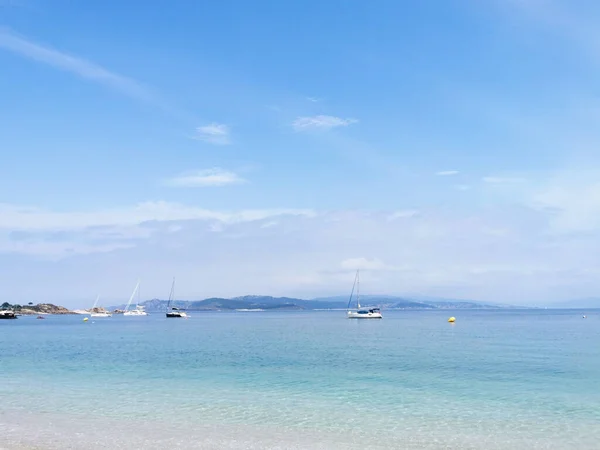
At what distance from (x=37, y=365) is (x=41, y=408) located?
2421 centimetres

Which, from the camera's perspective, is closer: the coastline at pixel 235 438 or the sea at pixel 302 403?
the coastline at pixel 235 438

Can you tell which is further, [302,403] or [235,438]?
[302,403]

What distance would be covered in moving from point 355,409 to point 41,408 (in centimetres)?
1685

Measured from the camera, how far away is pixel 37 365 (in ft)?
167

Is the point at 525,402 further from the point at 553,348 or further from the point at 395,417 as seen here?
the point at 553,348

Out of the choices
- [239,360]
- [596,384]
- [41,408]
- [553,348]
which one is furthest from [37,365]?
[553,348]

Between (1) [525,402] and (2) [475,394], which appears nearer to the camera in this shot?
(1) [525,402]

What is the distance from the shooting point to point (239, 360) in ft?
179

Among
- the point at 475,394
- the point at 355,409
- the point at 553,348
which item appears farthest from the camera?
the point at 553,348

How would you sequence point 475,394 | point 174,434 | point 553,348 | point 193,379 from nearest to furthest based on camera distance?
point 174,434
point 475,394
point 193,379
point 553,348

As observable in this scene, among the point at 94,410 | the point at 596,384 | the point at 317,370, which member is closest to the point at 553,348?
the point at 596,384

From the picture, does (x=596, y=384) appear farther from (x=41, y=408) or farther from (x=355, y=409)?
(x=41, y=408)

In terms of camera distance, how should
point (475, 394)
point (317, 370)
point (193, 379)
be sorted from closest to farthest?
point (475, 394) < point (193, 379) < point (317, 370)

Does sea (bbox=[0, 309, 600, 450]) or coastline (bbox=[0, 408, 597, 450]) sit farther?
sea (bbox=[0, 309, 600, 450])
